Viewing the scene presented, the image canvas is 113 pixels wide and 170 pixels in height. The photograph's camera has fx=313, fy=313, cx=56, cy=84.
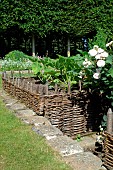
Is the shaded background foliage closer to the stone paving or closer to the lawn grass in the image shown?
the stone paving

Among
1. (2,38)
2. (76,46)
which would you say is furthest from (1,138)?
(76,46)

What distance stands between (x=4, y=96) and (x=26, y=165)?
12.3ft

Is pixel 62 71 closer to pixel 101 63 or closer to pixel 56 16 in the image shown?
pixel 101 63

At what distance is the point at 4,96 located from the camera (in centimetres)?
679

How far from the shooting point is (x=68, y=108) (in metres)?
4.86

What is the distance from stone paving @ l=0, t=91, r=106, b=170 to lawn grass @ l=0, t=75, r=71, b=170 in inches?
3.2

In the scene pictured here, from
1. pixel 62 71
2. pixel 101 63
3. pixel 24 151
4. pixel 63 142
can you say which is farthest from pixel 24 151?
pixel 62 71

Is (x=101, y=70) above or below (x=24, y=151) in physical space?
above

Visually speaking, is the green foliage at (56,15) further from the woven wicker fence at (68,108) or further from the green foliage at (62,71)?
the woven wicker fence at (68,108)

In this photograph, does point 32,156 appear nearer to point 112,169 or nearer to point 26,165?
point 26,165

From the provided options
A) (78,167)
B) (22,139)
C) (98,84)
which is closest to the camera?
(78,167)

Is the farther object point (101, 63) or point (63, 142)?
point (101, 63)

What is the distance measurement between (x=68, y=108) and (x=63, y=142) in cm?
122

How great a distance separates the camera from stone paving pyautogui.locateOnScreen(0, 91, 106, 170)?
10.4 feet
